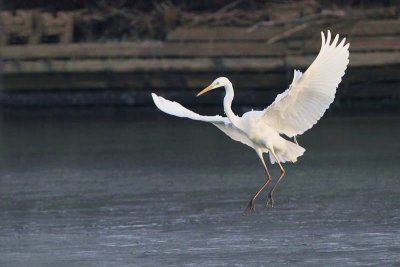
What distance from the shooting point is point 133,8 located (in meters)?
28.8

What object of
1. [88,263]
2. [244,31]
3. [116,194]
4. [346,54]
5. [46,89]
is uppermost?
[346,54]

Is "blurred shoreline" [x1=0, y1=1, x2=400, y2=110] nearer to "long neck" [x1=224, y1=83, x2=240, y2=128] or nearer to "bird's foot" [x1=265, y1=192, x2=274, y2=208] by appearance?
"bird's foot" [x1=265, y1=192, x2=274, y2=208]

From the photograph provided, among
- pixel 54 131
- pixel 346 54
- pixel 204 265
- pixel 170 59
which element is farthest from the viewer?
pixel 170 59

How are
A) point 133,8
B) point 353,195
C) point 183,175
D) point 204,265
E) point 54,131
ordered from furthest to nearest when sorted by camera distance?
point 133,8, point 54,131, point 183,175, point 353,195, point 204,265

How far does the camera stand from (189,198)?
15.9 m

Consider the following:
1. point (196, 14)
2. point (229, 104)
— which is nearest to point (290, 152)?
point (229, 104)

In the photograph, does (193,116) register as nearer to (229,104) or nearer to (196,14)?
(229,104)

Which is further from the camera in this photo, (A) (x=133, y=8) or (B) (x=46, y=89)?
(A) (x=133, y=8)

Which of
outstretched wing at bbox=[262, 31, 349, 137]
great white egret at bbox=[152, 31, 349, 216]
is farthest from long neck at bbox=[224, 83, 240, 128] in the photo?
outstretched wing at bbox=[262, 31, 349, 137]

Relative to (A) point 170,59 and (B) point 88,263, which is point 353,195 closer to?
(B) point 88,263

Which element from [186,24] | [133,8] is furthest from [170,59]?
[133,8]

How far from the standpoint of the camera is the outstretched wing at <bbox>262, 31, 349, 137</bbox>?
46.1 feet

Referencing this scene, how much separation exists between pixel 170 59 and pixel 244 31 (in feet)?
4.81

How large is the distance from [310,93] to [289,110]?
334 mm
